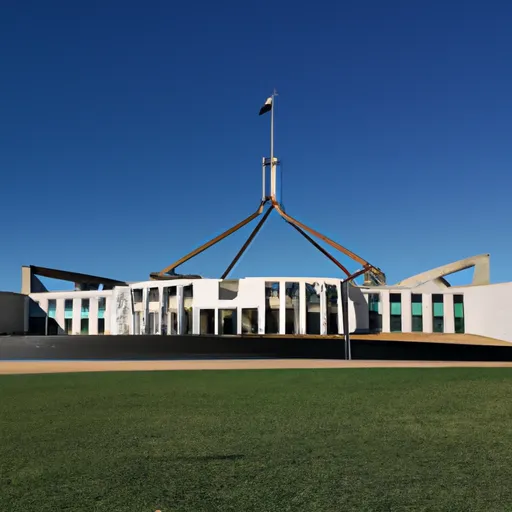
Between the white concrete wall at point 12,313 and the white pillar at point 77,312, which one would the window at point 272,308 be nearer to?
the white pillar at point 77,312

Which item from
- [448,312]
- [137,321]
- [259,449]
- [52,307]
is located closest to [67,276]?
[52,307]

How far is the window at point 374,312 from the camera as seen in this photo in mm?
45062

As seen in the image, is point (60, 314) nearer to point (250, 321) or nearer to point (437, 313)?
point (250, 321)

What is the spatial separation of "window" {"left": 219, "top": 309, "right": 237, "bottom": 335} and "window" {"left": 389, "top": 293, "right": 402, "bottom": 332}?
42.5ft

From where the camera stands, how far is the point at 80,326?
182 ft

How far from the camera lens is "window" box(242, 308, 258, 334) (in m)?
44.3

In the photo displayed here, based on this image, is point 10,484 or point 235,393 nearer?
point 10,484

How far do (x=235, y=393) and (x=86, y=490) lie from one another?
5932mm

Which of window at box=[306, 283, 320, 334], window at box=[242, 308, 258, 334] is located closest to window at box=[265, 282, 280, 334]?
window at box=[242, 308, 258, 334]

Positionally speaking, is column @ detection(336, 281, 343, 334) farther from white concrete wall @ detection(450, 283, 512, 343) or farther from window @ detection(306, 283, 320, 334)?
white concrete wall @ detection(450, 283, 512, 343)

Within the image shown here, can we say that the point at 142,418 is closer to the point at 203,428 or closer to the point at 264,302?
the point at 203,428

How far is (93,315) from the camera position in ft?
179

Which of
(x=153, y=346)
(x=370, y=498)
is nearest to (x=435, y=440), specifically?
(x=370, y=498)

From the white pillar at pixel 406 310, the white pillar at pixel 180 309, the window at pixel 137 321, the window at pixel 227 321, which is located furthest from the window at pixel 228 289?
the white pillar at pixel 406 310
